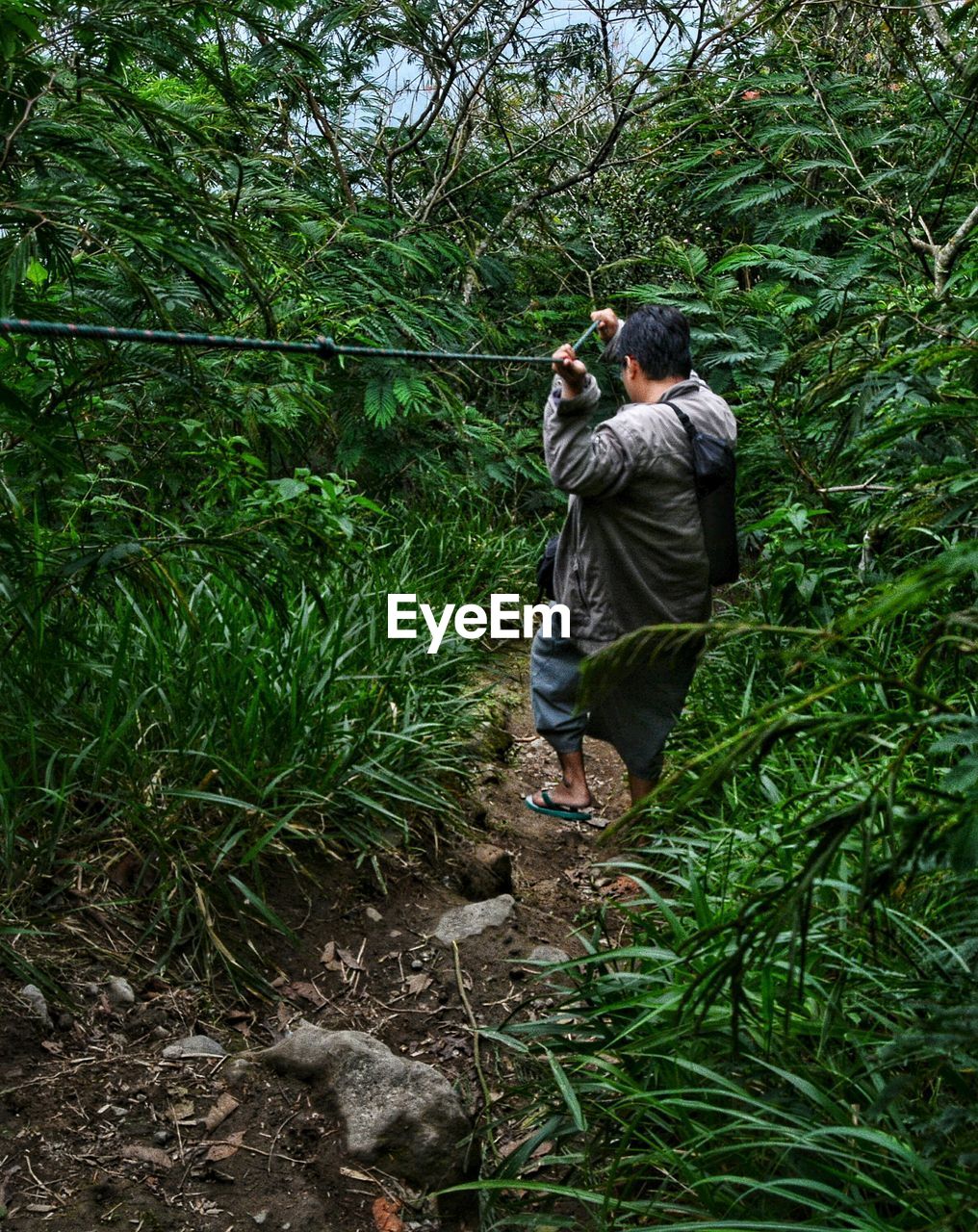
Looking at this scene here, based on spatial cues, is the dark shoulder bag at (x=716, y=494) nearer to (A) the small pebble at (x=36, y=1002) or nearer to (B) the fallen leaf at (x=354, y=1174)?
(B) the fallen leaf at (x=354, y=1174)

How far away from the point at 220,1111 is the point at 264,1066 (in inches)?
6.7

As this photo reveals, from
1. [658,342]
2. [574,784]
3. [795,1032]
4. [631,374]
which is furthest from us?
[574,784]

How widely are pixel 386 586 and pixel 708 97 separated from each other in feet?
13.6

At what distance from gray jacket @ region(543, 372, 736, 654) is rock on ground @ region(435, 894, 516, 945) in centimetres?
97

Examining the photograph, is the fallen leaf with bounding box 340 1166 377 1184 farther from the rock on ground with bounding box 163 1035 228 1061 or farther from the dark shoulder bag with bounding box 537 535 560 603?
the dark shoulder bag with bounding box 537 535 560 603

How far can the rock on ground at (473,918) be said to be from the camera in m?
3.50

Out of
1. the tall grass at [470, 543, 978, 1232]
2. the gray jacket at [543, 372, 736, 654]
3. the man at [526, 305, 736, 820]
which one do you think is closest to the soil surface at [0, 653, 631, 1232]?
the tall grass at [470, 543, 978, 1232]

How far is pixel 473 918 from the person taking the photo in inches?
140

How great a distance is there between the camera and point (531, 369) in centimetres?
776

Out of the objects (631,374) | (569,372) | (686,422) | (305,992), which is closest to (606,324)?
(631,374)

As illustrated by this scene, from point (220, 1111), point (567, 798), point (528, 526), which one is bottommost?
point (220, 1111)

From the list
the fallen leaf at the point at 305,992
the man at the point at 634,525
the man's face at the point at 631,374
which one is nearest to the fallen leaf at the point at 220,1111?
the fallen leaf at the point at 305,992

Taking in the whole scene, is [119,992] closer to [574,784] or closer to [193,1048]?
[193,1048]

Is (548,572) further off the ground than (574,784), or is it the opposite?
(548,572)
